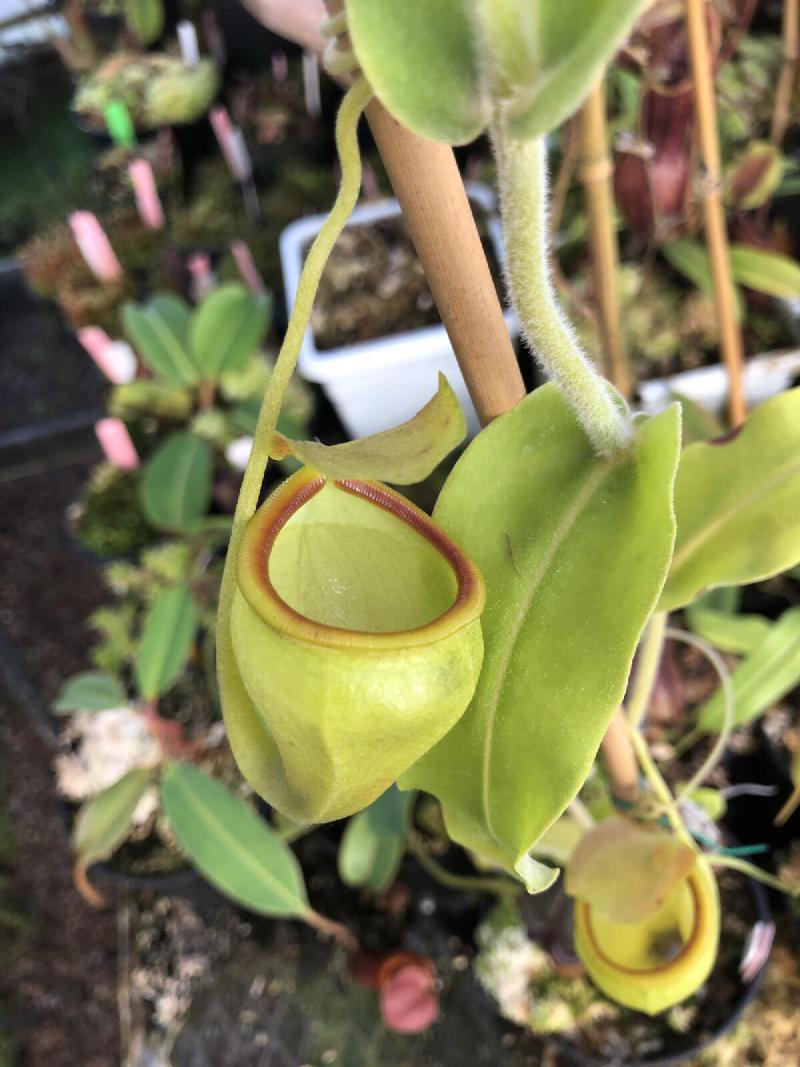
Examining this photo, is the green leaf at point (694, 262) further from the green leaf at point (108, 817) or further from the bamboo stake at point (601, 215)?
the green leaf at point (108, 817)

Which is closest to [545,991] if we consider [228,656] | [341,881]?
[341,881]

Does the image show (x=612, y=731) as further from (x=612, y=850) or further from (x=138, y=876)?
(x=138, y=876)

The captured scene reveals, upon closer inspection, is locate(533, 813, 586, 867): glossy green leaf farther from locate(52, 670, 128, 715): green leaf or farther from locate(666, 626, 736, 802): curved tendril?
locate(52, 670, 128, 715): green leaf

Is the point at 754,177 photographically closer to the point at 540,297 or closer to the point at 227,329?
the point at 227,329

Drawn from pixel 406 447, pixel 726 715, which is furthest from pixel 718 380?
pixel 406 447

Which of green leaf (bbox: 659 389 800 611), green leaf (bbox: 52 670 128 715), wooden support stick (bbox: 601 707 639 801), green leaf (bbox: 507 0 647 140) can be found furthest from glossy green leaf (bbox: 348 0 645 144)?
green leaf (bbox: 52 670 128 715)

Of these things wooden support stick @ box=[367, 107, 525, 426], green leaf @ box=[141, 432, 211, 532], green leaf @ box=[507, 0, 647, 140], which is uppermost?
green leaf @ box=[507, 0, 647, 140]
